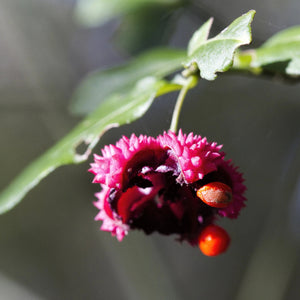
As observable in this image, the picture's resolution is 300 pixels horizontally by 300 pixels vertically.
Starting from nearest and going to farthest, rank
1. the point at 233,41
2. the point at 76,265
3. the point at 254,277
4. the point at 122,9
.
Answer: the point at 233,41 → the point at 122,9 → the point at 254,277 → the point at 76,265

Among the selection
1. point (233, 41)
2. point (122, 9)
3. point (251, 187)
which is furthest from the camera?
point (251, 187)

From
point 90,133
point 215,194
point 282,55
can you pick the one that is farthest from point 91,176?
point 215,194

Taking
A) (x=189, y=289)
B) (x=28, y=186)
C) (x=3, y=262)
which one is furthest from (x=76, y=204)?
(x=28, y=186)

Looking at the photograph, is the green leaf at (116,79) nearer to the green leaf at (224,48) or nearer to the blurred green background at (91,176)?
the green leaf at (224,48)

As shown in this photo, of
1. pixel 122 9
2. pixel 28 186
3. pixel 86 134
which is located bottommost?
pixel 28 186

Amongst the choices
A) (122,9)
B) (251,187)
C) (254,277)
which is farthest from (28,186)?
(251,187)

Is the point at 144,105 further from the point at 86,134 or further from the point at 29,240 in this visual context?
the point at 29,240

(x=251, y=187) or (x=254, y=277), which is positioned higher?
(x=251, y=187)

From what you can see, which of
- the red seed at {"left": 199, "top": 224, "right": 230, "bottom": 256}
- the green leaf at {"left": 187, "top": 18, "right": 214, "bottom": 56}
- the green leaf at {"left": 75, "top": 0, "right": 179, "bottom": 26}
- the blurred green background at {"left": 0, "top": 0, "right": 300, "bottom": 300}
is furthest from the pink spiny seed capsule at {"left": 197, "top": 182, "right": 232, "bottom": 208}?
the blurred green background at {"left": 0, "top": 0, "right": 300, "bottom": 300}

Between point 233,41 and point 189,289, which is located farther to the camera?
point 189,289
